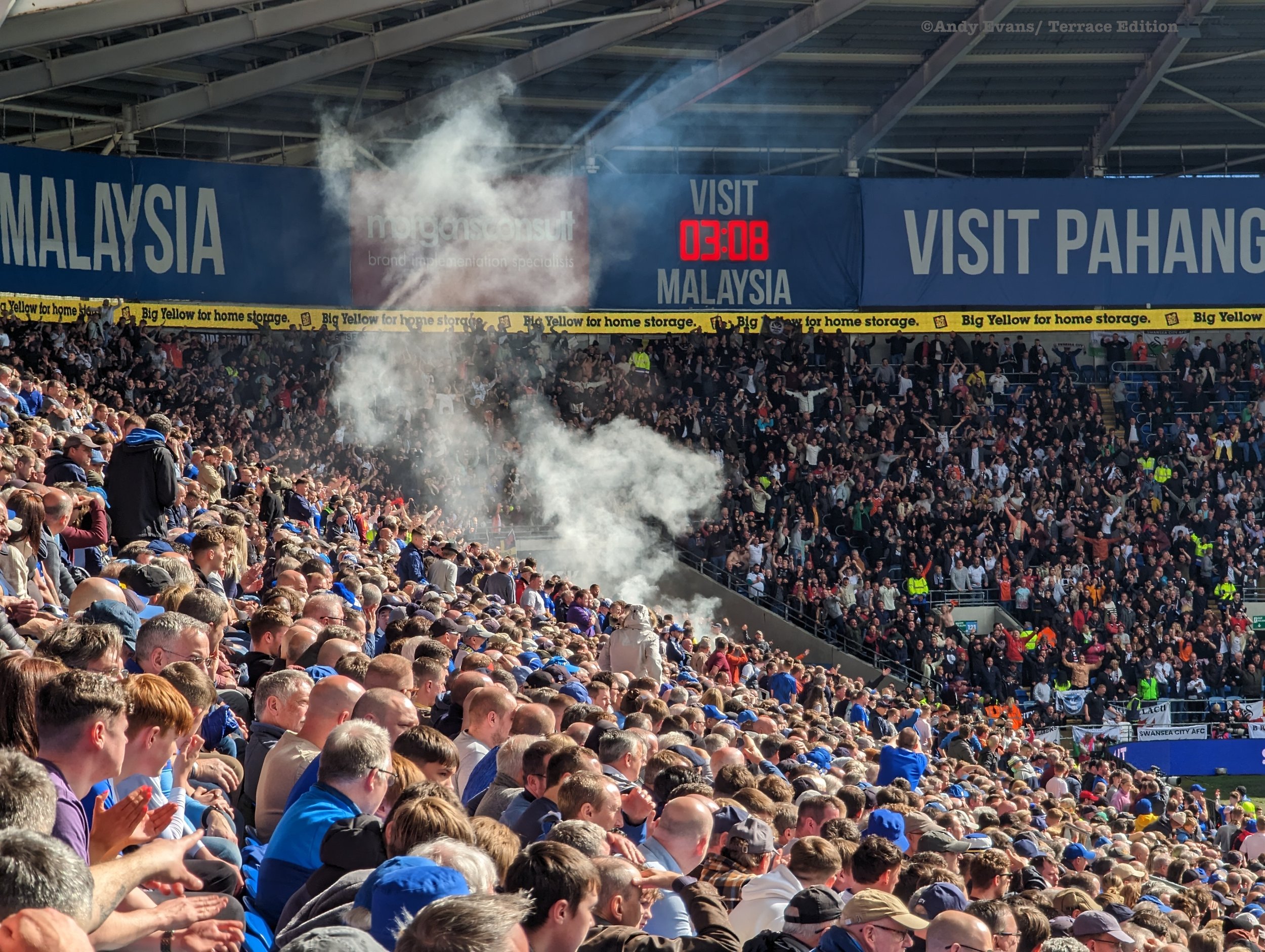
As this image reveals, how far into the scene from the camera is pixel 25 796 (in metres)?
2.76

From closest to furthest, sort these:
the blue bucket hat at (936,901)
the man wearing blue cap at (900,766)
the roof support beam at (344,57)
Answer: the blue bucket hat at (936,901)
the man wearing blue cap at (900,766)
the roof support beam at (344,57)

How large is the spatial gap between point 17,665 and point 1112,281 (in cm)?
2773

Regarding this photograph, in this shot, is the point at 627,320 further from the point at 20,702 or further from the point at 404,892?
the point at 404,892

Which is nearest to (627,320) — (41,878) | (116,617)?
(116,617)

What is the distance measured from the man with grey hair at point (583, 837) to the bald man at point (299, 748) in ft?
3.17

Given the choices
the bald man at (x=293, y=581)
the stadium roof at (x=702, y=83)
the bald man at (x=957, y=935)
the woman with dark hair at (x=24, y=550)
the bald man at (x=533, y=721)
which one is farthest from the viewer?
the stadium roof at (x=702, y=83)

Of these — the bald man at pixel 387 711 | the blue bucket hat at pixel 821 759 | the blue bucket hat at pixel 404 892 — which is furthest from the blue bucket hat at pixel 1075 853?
the blue bucket hat at pixel 404 892

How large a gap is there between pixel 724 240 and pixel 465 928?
25763 millimetres

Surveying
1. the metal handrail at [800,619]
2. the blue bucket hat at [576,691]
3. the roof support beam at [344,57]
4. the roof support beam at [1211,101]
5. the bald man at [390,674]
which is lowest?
the metal handrail at [800,619]

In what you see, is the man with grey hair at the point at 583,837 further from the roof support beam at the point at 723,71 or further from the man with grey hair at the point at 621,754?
the roof support beam at the point at 723,71

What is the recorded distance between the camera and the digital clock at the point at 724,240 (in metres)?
27.6

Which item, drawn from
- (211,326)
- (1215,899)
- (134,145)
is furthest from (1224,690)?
(134,145)

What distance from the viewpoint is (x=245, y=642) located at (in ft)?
22.5

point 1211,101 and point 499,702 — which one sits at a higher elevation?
point 1211,101
